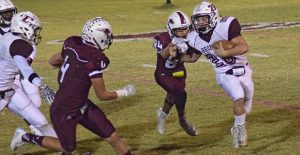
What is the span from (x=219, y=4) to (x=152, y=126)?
18771 mm

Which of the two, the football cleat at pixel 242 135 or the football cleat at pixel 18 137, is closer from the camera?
the football cleat at pixel 18 137

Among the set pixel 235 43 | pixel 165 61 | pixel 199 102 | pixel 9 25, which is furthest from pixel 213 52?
pixel 199 102

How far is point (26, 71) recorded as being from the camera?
274 inches

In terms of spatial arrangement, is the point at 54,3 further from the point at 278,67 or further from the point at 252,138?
the point at 252,138

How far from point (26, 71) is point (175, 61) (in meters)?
2.30

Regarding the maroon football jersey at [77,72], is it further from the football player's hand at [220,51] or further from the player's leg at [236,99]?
the player's leg at [236,99]

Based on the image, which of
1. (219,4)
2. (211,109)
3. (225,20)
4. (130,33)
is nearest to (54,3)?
(219,4)

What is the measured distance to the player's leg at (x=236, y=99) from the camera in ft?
25.2

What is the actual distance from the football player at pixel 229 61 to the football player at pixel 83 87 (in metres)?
1.56

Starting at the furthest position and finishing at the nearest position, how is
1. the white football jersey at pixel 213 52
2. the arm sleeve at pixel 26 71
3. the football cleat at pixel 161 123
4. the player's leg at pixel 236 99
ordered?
1. the football cleat at pixel 161 123
2. the white football jersey at pixel 213 52
3. the player's leg at pixel 236 99
4. the arm sleeve at pixel 26 71

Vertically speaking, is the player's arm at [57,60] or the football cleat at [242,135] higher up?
the player's arm at [57,60]

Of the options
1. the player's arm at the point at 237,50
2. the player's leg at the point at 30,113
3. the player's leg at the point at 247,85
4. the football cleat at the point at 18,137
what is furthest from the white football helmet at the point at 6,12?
the player's leg at the point at 247,85

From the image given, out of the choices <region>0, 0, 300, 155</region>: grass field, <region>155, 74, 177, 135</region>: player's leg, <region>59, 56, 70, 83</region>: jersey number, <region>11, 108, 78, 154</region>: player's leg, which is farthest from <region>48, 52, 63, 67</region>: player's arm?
<region>155, 74, 177, 135</region>: player's leg

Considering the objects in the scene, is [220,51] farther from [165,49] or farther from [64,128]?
[64,128]
